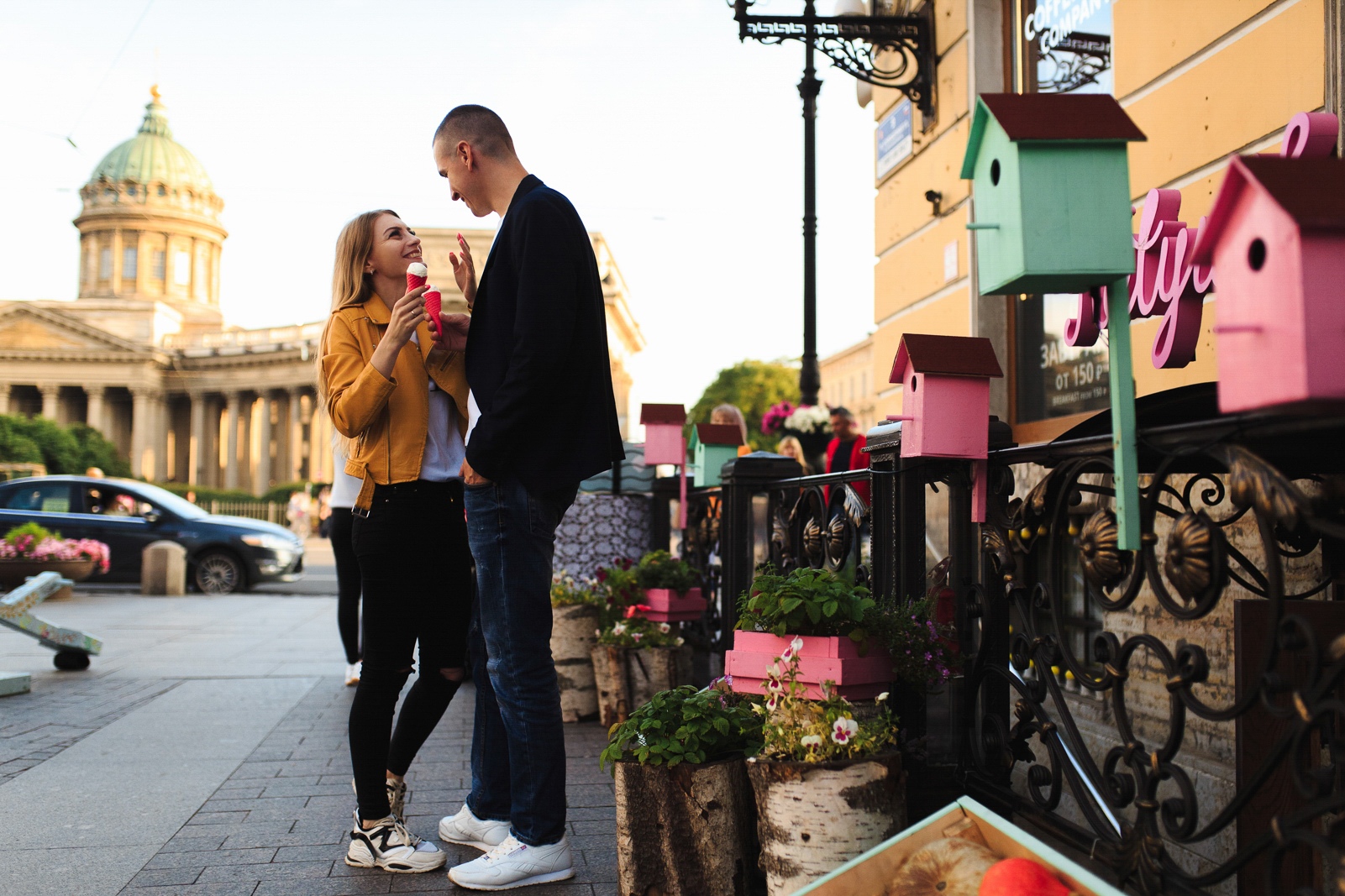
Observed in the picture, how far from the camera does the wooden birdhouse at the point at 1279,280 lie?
1.50 metres

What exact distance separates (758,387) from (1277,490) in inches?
2421

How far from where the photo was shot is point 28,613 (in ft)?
24.3

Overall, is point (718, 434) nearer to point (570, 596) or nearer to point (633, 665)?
point (570, 596)

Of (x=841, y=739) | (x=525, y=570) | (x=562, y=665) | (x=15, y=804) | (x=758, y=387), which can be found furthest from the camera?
(x=758, y=387)

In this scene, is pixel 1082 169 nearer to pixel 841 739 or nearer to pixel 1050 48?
pixel 841 739

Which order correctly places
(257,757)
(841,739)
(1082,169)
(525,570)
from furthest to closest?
(257,757)
(525,570)
(841,739)
(1082,169)

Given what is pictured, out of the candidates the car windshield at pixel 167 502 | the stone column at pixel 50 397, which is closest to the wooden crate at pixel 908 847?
the car windshield at pixel 167 502

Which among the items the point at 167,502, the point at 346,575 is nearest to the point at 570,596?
the point at 346,575

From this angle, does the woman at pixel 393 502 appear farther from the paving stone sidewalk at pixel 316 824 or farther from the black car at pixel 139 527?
the black car at pixel 139 527

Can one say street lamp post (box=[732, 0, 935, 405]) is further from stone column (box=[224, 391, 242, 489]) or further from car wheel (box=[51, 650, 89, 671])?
stone column (box=[224, 391, 242, 489])

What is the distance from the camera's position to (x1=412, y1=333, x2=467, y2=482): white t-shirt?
140 inches

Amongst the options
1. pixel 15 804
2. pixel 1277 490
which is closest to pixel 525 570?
pixel 1277 490

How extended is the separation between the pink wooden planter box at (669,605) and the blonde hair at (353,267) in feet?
8.98

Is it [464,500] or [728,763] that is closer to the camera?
[728,763]
